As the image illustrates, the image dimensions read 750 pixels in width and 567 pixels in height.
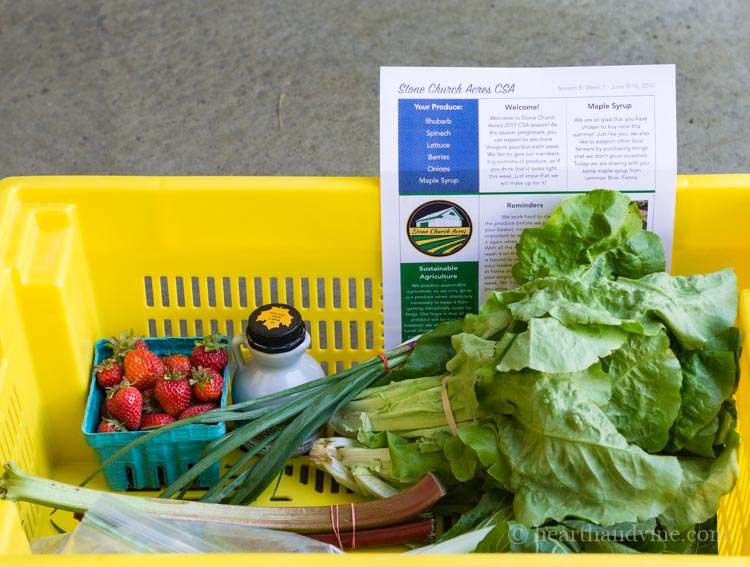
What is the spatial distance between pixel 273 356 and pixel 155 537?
1.05 ft

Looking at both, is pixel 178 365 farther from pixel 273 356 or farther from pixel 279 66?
pixel 279 66

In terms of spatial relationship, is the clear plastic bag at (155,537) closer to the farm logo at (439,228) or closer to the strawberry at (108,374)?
the strawberry at (108,374)

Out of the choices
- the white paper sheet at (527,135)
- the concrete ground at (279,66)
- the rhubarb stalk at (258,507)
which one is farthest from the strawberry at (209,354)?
the concrete ground at (279,66)

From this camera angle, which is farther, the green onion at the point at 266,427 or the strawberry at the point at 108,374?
the strawberry at the point at 108,374

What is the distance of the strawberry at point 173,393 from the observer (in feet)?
4.29

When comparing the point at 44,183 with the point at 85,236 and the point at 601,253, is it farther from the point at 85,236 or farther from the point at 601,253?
the point at 601,253

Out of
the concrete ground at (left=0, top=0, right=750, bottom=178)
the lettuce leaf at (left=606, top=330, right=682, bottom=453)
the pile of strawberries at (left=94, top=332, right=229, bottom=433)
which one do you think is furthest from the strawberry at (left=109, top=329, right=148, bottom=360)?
the concrete ground at (left=0, top=0, right=750, bottom=178)

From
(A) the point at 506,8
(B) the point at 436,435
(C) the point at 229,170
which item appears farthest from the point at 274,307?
(A) the point at 506,8

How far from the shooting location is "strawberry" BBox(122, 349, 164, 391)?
1.33 m

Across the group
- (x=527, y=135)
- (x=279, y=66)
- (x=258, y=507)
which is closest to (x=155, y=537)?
(x=258, y=507)

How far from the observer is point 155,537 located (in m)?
1.05

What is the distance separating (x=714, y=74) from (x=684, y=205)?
1.53 m

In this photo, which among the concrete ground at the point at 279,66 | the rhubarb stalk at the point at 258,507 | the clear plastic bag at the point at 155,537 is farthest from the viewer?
the concrete ground at the point at 279,66

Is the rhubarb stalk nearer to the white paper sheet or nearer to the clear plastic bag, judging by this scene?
the clear plastic bag
